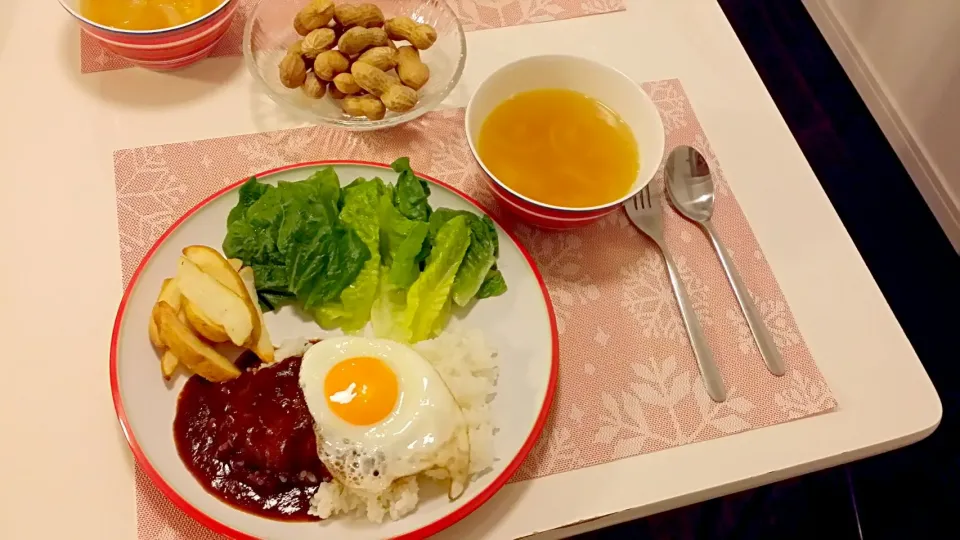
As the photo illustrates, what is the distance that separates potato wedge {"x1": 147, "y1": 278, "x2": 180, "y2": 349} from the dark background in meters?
1.33

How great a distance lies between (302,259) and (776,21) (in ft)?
9.61

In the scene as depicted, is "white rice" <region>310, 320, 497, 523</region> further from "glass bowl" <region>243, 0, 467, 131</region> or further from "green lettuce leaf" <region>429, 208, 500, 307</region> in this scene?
"glass bowl" <region>243, 0, 467, 131</region>

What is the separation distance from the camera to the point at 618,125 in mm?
1460

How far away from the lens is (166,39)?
146 cm

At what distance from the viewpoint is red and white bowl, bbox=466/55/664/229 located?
130cm

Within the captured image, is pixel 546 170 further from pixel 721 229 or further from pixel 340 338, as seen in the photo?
pixel 340 338

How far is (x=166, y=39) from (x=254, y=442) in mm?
883

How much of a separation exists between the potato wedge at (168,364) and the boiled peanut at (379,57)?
0.71 m

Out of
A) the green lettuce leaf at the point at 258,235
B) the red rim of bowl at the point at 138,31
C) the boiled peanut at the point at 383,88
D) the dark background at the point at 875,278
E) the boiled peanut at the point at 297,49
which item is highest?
the red rim of bowl at the point at 138,31

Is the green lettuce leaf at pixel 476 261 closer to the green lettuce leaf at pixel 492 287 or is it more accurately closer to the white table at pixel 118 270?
the green lettuce leaf at pixel 492 287

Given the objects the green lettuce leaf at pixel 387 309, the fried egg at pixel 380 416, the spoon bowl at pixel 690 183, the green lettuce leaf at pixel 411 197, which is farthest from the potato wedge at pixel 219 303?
the spoon bowl at pixel 690 183

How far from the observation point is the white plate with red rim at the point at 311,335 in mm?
1053

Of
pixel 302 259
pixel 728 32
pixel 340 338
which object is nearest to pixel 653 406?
pixel 340 338

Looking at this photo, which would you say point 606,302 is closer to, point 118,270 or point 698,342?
point 698,342
